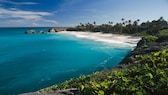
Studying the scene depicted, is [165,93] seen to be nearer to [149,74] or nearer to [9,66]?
[149,74]

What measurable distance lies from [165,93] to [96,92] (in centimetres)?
193

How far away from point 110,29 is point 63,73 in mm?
98940

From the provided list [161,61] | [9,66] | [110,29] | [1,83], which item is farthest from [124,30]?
[161,61]

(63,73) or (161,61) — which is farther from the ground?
(161,61)

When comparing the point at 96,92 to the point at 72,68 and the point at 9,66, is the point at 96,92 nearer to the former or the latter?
the point at 72,68

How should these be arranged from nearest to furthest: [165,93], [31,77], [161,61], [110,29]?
[165,93]
[161,61]
[31,77]
[110,29]

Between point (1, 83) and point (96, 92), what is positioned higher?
point (96, 92)

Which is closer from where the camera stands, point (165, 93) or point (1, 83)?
point (165, 93)

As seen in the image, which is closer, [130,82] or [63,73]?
[130,82]

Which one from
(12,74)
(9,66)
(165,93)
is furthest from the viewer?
(9,66)

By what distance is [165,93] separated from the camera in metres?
6.91

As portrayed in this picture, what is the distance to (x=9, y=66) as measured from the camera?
36781mm

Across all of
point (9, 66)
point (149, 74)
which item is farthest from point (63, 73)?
point (149, 74)

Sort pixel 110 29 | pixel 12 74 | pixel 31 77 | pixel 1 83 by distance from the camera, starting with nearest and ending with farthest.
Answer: pixel 1 83
pixel 31 77
pixel 12 74
pixel 110 29
